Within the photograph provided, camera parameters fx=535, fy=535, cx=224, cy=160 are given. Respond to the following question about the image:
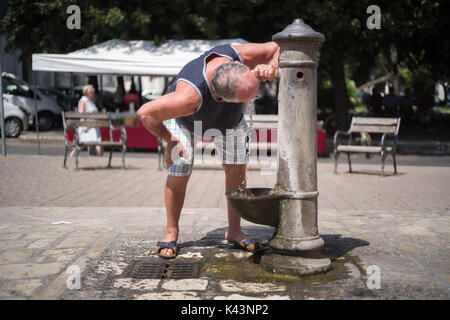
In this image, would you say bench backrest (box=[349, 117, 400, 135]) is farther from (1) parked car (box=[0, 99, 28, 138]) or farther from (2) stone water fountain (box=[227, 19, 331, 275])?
(1) parked car (box=[0, 99, 28, 138])

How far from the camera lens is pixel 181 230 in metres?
4.68

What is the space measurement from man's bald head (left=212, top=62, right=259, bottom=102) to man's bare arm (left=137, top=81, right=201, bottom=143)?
0.18m

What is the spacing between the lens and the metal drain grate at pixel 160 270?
10.9 ft

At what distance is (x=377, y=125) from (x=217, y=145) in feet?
21.7

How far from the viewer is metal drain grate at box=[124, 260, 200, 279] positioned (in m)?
3.32

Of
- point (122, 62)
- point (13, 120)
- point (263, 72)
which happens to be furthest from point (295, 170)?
point (13, 120)

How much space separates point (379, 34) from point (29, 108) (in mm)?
11201

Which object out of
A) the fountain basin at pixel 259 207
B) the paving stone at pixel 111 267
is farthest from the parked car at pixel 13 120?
the fountain basin at pixel 259 207

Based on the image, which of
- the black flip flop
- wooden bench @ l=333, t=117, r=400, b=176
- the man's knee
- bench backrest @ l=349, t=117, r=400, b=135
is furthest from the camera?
bench backrest @ l=349, t=117, r=400, b=135

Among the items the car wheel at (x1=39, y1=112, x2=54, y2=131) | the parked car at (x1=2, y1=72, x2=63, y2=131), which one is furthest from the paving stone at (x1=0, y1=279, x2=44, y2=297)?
the car wheel at (x1=39, y1=112, x2=54, y2=131)

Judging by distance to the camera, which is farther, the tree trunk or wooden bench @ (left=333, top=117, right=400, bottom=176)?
the tree trunk

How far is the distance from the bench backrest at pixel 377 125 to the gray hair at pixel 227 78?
6.98 m

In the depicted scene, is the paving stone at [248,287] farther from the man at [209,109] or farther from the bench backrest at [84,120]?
the bench backrest at [84,120]
